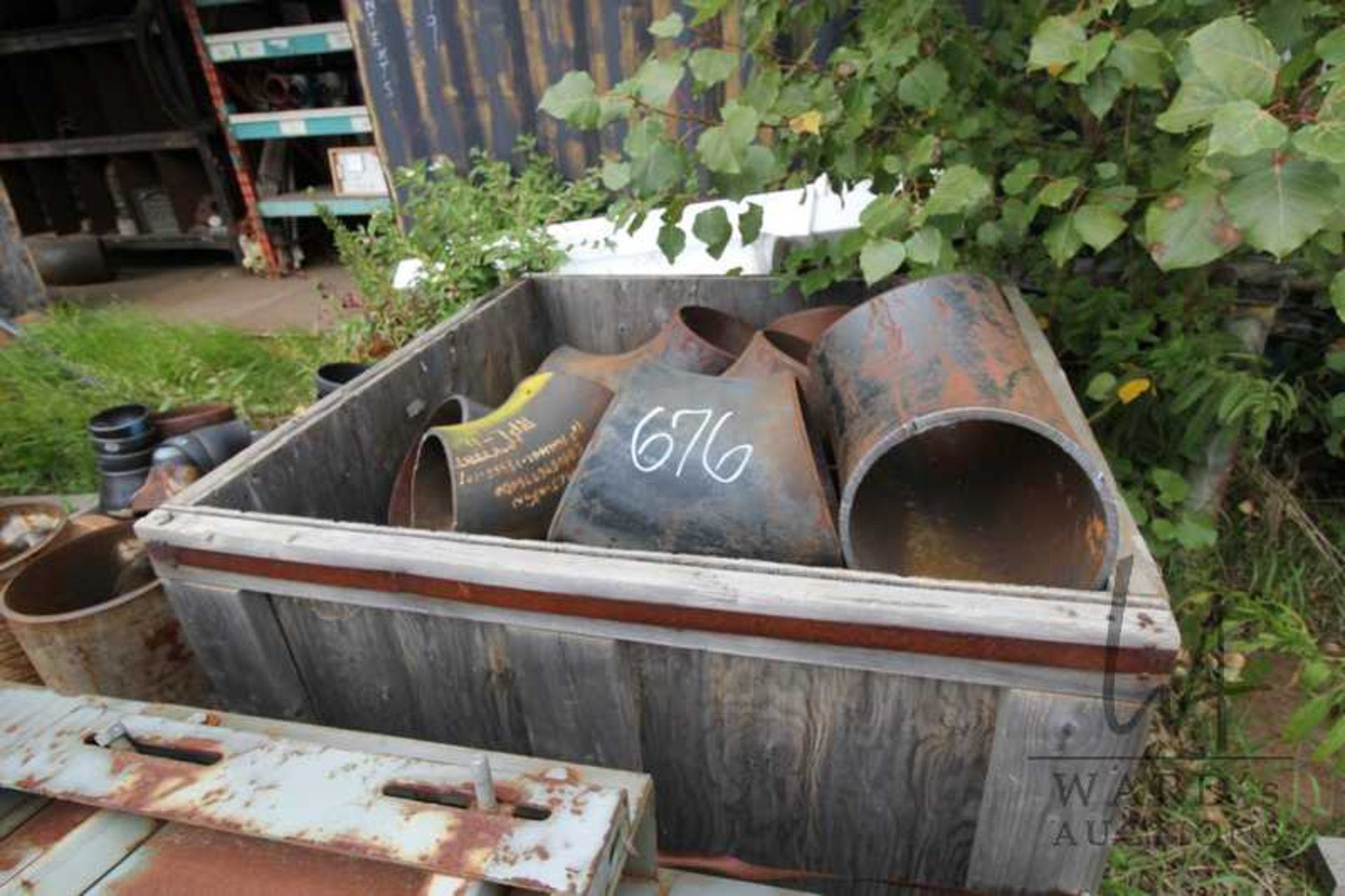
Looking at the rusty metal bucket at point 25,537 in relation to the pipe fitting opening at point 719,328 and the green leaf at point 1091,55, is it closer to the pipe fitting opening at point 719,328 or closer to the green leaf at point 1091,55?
the pipe fitting opening at point 719,328

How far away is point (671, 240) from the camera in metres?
1.86

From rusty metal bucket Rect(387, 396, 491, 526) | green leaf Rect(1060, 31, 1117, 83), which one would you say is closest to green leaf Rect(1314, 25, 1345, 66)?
green leaf Rect(1060, 31, 1117, 83)

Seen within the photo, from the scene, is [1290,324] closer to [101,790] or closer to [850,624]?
[850,624]

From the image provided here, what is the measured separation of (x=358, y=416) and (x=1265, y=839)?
98.5 inches

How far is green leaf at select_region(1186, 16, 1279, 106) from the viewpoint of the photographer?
1.03m

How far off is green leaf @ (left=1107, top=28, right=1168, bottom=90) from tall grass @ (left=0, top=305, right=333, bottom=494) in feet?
11.6

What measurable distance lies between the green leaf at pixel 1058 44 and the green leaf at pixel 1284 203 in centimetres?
43

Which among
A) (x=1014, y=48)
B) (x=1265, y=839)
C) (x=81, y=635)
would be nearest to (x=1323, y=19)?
(x=1014, y=48)

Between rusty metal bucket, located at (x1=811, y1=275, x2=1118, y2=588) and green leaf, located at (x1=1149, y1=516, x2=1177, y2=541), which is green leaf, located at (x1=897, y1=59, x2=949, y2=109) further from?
green leaf, located at (x1=1149, y1=516, x2=1177, y2=541)

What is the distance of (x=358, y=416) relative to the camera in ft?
6.31

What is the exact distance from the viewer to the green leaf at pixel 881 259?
4.76 feet

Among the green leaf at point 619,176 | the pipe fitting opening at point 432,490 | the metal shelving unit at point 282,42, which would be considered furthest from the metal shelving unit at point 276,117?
the green leaf at point 619,176

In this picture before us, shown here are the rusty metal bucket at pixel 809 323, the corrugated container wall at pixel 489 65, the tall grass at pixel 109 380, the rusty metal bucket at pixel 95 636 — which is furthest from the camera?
the corrugated container wall at pixel 489 65

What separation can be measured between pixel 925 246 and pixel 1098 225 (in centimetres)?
35
